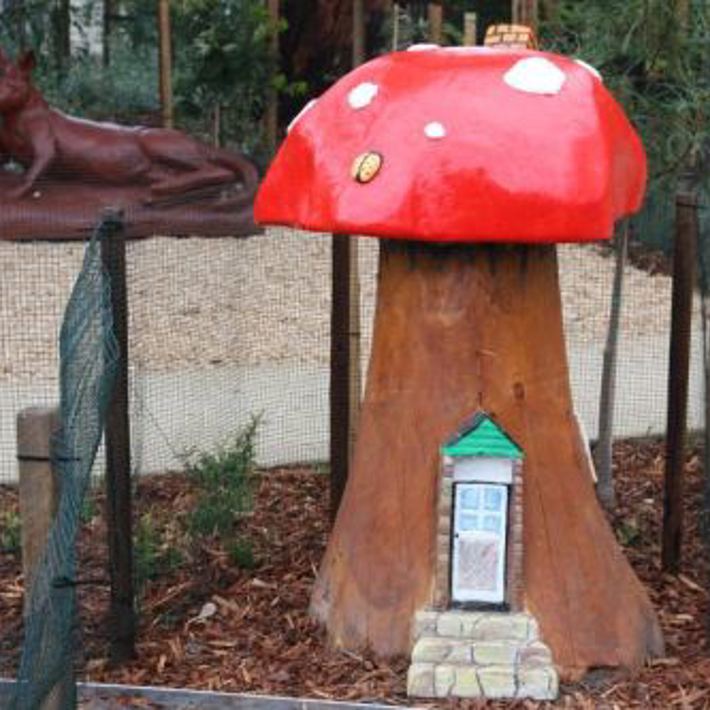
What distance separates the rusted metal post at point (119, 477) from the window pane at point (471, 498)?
105 centimetres

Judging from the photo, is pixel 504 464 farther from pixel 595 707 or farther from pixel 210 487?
pixel 210 487

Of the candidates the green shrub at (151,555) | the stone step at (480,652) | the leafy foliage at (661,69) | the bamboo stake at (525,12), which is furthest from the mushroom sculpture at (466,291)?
the bamboo stake at (525,12)

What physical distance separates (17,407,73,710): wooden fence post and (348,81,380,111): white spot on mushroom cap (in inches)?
51.1

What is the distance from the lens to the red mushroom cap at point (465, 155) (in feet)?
12.5

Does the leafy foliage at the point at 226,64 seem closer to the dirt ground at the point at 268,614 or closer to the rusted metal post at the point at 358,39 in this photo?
the rusted metal post at the point at 358,39

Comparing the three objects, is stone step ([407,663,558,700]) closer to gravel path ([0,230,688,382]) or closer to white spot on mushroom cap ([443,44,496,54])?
white spot on mushroom cap ([443,44,496,54])

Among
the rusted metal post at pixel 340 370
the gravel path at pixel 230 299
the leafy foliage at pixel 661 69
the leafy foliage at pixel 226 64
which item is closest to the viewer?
the rusted metal post at pixel 340 370

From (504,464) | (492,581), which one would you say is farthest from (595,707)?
(504,464)

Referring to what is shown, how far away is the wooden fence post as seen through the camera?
3.32 metres

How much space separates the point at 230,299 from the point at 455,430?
3828mm

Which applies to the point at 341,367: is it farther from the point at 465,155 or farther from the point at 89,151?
the point at 89,151

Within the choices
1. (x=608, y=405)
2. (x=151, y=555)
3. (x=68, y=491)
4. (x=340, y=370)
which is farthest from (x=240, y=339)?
(x=68, y=491)

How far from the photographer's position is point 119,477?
174 inches

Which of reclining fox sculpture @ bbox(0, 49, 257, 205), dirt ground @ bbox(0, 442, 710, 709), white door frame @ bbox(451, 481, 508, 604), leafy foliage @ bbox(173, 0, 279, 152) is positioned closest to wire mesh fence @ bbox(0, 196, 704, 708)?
dirt ground @ bbox(0, 442, 710, 709)
